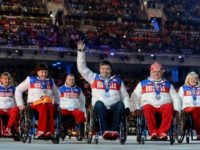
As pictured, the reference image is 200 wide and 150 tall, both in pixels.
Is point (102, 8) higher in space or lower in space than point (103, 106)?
higher

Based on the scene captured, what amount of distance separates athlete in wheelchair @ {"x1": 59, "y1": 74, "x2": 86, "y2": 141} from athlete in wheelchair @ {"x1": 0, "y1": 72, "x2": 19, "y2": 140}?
3.88 feet

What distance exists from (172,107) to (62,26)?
2663 cm

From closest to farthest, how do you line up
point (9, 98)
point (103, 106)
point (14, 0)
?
1. point (103, 106)
2. point (9, 98)
3. point (14, 0)

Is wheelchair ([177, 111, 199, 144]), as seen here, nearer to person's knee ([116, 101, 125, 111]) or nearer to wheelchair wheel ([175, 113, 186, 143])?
wheelchair wheel ([175, 113, 186, 143])

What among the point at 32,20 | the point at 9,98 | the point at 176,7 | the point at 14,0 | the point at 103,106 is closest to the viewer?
the point at 103,106

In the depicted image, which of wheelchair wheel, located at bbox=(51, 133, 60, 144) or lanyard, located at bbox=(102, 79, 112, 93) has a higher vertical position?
lanyard, located at bbox=(102, 79, 112, 93)

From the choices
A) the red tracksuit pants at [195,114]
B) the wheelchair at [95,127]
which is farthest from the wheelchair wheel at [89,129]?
the red tracksuit pants at [195,114]

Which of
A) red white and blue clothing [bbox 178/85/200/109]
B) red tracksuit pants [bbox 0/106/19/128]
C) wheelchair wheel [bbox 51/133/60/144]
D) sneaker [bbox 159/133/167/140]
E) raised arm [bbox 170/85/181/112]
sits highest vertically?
red white and blue clothing [bbox 178/85/200/109]

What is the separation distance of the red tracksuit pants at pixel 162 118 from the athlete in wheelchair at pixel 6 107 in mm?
2593

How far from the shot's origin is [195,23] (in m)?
42.5

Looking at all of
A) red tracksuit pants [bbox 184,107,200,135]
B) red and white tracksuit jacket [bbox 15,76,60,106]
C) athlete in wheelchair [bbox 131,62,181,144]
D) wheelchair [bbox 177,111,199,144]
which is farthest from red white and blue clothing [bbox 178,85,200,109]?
red and white tracksuit jacket [bbox 15,76,60,106]

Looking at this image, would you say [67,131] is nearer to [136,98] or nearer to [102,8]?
[136,98]

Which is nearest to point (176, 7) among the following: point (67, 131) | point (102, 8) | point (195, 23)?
point (195, 23)

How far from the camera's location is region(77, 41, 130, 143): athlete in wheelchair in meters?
10.8
